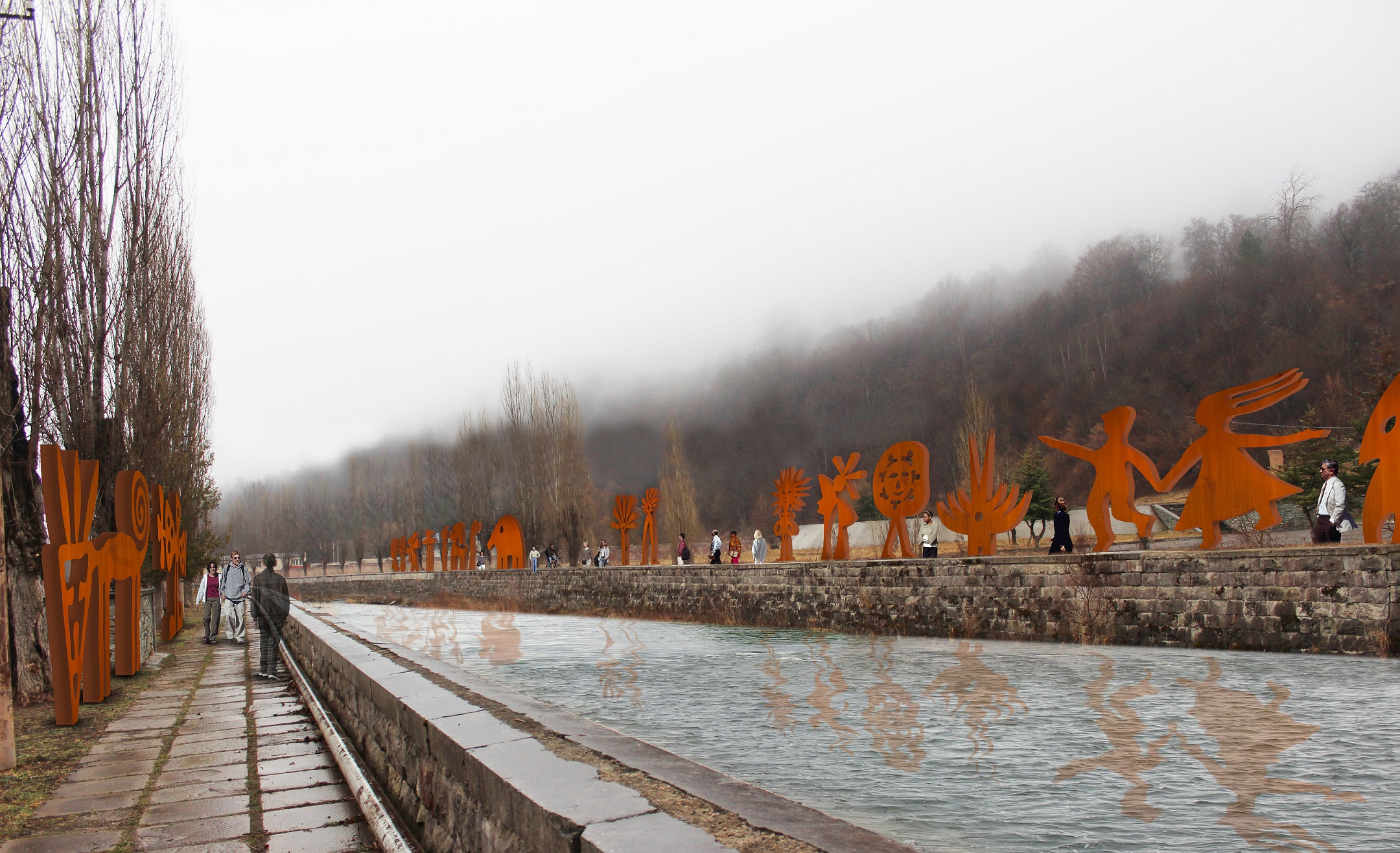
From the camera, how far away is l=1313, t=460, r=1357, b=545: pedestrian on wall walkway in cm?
1153

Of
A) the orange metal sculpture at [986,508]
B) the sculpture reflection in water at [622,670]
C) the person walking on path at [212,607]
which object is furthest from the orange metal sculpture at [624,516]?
the orange metal sculpture at [986,508]

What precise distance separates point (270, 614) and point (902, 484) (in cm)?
1203

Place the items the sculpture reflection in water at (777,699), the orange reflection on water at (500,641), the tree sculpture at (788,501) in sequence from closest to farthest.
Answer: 1. the sculpture reflection in water at (777,699)
2. the orange reflection on water at (500,641)
3. the tree sculpture at (788,501)

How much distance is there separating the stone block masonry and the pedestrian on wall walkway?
2.05 meters

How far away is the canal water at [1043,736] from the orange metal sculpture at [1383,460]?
190cm

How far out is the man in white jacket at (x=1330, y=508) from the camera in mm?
11555

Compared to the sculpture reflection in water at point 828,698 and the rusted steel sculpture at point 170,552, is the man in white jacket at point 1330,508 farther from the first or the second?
the rusted steel sculpture at point 170,552

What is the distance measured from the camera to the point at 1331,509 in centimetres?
1169

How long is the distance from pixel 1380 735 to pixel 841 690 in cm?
434

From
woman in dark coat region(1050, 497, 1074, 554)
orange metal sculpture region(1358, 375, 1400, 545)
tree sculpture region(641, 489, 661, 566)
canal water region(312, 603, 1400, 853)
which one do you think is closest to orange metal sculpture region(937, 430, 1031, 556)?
woman in dark coat region(1050, 497, 1074, 554)

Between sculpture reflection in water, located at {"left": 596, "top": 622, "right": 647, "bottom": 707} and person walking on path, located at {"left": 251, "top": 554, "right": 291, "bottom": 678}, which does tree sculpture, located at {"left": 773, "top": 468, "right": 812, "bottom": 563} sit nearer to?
sculpture reflection in water, located at {"left": 596, "top": 622, "right": 647, "bottom": 707}

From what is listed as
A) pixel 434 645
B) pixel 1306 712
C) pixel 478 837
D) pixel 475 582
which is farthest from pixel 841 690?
pixel 475 582

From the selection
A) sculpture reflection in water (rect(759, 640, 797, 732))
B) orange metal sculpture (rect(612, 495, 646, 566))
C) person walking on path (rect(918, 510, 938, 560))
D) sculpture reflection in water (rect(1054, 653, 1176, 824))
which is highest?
orange metal sculpture (rect(612, 495, 646, 566))

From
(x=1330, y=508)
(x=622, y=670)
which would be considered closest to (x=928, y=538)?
(x=1330, y=508)
